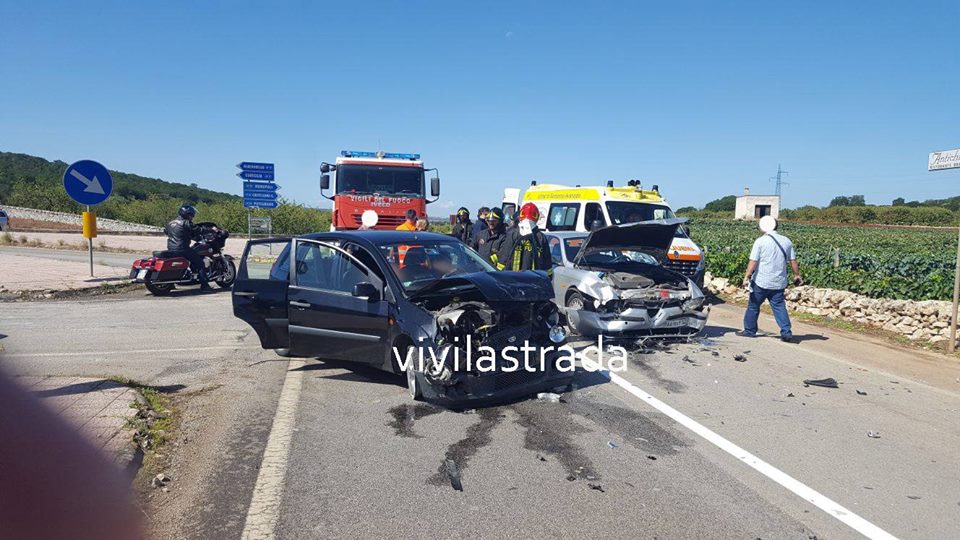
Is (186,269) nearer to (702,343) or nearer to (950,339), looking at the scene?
(702,343)

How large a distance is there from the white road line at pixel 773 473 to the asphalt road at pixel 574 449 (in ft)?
0.10

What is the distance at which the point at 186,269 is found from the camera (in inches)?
536

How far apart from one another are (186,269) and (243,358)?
6.59 metres

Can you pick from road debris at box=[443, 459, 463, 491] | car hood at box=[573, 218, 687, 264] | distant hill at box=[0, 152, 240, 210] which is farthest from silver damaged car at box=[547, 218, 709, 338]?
distant hill at box=[0, 152, 240, 210]

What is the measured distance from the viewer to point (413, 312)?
609 centimetres

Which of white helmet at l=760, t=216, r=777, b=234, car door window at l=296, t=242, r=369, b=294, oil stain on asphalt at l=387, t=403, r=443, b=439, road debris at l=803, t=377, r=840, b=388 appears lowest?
oil stain on asphalt at l=387, t=403, r=443, b=439

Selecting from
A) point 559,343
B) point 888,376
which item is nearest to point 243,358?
point 559,343

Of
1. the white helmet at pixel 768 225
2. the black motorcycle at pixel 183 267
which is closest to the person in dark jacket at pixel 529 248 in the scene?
the white helmet at pixel 768 225

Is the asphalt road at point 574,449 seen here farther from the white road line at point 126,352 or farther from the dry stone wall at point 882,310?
the dry stone wall at point 882,310

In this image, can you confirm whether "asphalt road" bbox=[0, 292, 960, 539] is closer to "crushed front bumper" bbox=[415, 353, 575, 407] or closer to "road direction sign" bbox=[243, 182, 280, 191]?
"crushed front bumper" bbox=[415, 353, 575, 407]

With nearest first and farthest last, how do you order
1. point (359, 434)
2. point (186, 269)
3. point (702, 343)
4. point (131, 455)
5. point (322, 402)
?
point (131, 455)
point (359, 434)
point (322, 402)
point (702, 343)
point (186, 269)

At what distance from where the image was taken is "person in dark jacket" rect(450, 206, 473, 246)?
14031mm

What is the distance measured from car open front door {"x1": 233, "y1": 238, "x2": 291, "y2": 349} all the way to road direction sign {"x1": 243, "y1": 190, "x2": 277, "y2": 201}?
33.8 feet

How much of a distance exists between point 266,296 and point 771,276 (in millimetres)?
7212
